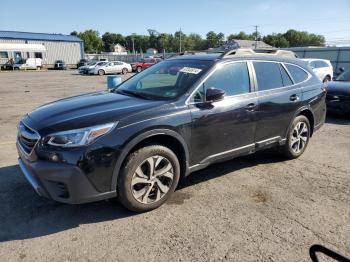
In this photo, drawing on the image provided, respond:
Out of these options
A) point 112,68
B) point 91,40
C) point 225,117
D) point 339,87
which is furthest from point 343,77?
point 91,40

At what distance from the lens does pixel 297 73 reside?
Answer: 5547 millimetres

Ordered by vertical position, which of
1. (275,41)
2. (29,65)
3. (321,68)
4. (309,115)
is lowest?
(29,65)

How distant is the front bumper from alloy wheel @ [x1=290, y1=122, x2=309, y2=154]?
3.50 meters

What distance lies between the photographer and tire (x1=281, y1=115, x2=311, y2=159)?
538 cm

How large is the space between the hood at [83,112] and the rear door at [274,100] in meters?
1.68

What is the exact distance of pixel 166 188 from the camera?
12.6 ft

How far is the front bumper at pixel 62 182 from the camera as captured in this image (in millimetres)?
3174

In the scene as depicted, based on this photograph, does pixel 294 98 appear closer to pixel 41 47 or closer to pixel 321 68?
pixel 321 68

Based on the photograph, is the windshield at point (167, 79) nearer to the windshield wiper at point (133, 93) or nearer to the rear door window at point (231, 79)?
the windshield wiper at point (133, 93)

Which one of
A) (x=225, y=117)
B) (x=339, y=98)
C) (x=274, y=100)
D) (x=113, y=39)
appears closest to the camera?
(x=225, y=117)

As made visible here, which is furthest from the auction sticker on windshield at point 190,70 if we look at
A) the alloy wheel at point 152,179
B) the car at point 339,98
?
the car at point 339,98

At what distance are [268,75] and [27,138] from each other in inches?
136

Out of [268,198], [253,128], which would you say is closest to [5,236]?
[268,198]

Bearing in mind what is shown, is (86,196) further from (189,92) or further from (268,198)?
(268,198)
